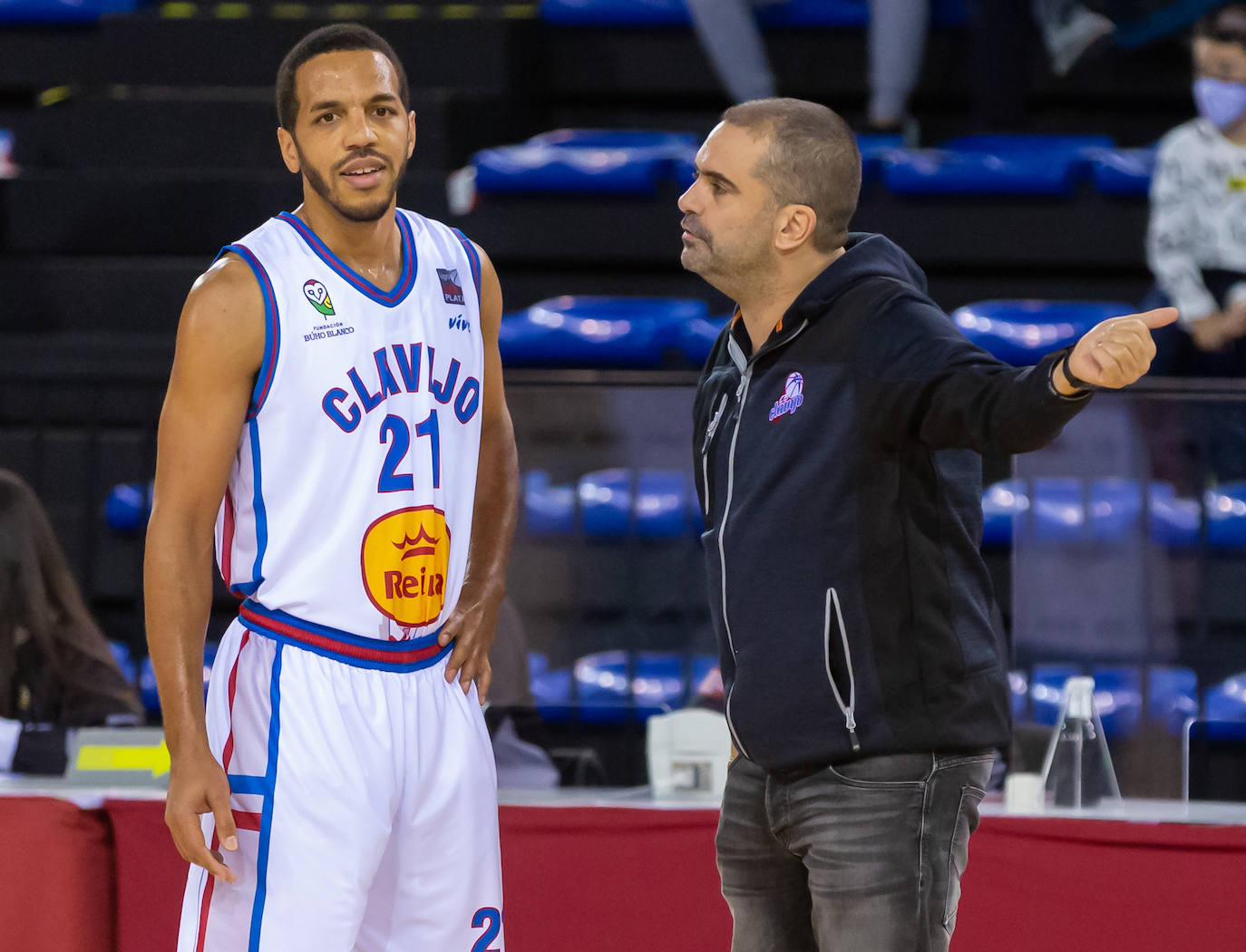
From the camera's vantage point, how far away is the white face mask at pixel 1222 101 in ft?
16.5

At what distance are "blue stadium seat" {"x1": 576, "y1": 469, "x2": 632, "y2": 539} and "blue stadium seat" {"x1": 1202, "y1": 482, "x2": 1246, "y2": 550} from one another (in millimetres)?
1250

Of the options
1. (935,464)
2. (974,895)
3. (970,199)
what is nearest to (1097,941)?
(974,895)

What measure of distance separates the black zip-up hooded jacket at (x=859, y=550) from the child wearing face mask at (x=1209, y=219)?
9.58ft

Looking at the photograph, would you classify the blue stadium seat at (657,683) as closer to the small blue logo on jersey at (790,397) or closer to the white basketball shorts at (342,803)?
the white basketball shorts at (342,803)

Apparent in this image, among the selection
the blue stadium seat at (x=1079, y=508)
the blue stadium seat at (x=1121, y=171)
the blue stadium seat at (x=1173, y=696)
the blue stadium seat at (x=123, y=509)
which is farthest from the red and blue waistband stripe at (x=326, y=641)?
the blue stadium seat at (x=1121, y=171)

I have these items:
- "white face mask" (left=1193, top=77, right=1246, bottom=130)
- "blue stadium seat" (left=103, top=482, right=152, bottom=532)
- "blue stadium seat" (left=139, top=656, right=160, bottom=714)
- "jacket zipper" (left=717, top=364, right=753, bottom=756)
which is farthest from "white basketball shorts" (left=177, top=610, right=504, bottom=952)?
"white face mask" (left=1193, top=77, right=1246, bottom=130)

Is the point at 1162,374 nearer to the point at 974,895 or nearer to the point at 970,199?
the point at 970,199

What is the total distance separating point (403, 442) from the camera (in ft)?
7.75

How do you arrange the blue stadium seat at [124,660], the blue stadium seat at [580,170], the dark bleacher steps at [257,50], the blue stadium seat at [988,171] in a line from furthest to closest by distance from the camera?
the dark bleacher steps at [257,50] < the blue stadium seat at [580,170] < the blue stadium seat at [988,171] < the blue stadium seat at [124,660]

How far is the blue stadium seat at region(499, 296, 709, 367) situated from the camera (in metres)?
5.53

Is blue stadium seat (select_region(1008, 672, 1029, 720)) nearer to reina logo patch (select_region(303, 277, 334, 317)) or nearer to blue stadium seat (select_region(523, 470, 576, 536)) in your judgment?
blue stadium seat (select_region(523, 470, 576, 536))

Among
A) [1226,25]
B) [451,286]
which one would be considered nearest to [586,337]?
[1226,25]

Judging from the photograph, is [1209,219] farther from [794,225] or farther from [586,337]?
[794,225]

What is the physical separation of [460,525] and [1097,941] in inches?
55.2
